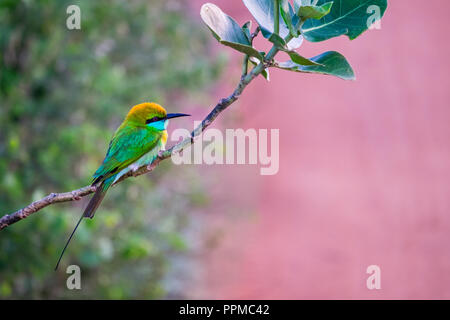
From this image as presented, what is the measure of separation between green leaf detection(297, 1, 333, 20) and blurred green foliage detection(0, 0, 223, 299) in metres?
2.31

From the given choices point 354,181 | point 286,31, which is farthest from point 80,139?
point 354,181

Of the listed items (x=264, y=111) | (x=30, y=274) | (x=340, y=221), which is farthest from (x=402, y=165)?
(x=30, y=274)

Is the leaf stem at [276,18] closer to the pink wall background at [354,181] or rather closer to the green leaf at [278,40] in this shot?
the green leaf at [278,40]

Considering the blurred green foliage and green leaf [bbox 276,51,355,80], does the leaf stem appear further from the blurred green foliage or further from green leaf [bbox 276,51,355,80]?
the blurred green foliage

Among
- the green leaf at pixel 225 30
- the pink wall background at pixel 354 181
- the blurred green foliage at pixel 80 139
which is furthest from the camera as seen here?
the pink wall background at pixel 354 181

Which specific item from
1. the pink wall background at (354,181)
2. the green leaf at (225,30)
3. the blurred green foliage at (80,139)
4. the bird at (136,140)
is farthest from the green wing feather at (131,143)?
the pink wall background at (354,181)

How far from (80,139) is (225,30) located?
2.78 metres

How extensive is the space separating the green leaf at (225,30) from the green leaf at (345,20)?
0.35 ft

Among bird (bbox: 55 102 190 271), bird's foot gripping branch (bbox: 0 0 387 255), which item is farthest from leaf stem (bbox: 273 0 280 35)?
bird (bbox: 55 102 190 271)

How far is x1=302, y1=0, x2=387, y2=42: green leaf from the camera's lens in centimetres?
80

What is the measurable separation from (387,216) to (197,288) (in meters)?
2.86

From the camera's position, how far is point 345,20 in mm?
826

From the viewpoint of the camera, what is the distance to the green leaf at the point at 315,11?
0.76 m

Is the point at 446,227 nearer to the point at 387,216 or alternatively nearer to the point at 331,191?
the point at 387,216
